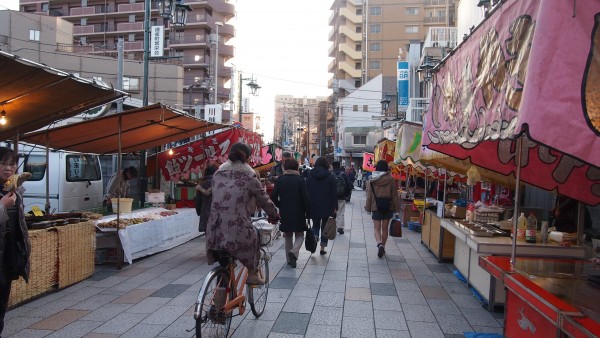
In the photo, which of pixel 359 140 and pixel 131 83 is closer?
pixel 131 83

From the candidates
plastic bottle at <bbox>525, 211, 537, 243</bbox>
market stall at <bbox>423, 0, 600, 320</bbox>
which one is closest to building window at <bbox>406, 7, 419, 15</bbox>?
market stall at <bbox>423, 0, 600, 320</bbox>

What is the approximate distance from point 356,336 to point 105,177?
38.6 feet

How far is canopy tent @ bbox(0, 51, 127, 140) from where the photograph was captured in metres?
4.57

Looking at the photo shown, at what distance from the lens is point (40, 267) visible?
19.5ft

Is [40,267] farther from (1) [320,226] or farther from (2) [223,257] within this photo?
(1) [320,226]

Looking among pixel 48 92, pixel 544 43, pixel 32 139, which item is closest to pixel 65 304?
pixel 48 92

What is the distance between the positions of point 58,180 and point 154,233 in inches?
136

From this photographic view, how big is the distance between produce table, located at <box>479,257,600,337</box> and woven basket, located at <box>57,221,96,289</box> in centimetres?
544

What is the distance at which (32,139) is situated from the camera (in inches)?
310

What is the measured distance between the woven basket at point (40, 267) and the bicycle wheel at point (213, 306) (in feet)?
9.23

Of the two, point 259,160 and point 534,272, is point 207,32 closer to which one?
point 259,160

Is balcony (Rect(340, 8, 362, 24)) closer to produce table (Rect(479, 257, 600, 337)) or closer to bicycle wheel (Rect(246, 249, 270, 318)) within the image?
bicycle wheel (Rect(246, 249, 270, 318))

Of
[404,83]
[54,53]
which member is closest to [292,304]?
[404,83]

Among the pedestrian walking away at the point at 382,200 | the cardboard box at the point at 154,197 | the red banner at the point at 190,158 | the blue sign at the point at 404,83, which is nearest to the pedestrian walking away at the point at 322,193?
the pedestrian walking away at the point at 382,200
